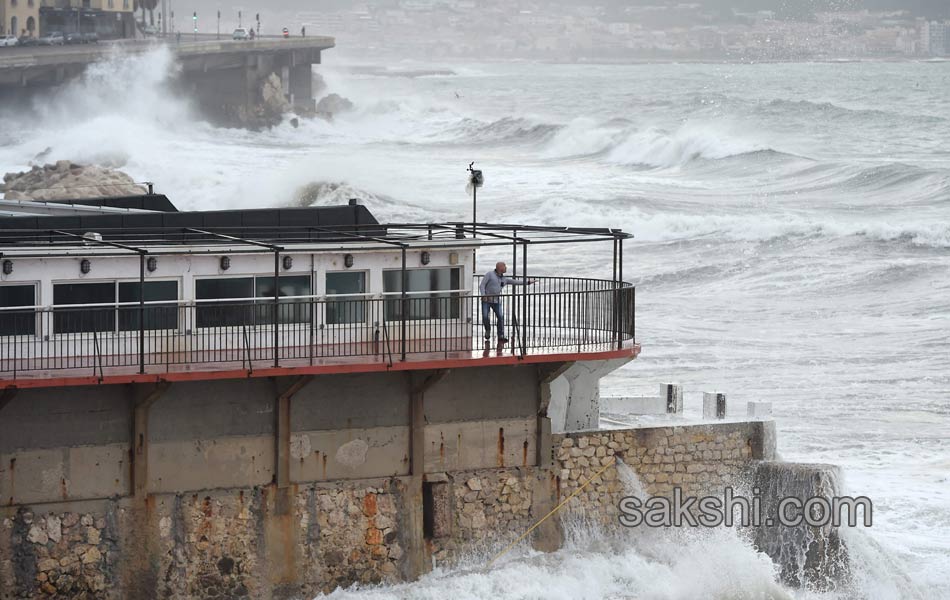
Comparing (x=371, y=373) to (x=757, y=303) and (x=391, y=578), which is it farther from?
(x=757, y=303)

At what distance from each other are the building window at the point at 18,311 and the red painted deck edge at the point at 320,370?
1.09m

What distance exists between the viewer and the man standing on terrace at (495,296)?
67.4 feet

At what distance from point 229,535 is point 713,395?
623 cm

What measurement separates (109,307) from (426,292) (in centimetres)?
375

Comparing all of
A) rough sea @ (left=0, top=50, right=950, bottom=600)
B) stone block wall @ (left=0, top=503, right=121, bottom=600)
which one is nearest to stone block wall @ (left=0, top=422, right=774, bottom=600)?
stone block wall @ (left=0, top=503, right=121, bottom=600)

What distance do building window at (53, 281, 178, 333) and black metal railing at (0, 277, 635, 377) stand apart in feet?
0.05

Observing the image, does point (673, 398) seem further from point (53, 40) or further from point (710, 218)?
point (53, 40)

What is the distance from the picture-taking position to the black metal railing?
61.7 feet

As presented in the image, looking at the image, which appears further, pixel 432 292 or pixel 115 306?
pixel 432 292

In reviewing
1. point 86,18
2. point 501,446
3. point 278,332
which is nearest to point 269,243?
point 278,332

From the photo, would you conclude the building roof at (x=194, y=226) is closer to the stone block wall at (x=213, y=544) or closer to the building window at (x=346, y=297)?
the building window at (x=346, y=297)

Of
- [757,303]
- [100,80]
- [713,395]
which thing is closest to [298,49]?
[100,80]

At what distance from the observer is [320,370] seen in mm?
18734

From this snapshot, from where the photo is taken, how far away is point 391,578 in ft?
65.2
